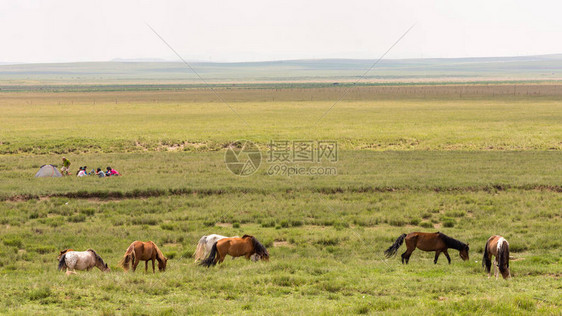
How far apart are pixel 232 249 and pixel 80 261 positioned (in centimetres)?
337

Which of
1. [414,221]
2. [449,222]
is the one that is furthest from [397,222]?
[449,222]

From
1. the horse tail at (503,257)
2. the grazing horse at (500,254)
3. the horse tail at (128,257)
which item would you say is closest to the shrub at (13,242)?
Answer: the horse tail at (128,257)

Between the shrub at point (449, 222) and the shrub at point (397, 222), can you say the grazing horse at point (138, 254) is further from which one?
the shrub at point (449, 222)

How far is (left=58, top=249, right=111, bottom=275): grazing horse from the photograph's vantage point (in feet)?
38.5

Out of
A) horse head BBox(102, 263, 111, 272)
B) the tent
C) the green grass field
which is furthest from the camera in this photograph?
the tent

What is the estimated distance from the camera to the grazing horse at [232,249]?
12.3m

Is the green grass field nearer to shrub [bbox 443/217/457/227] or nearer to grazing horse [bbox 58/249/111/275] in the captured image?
shrub [bbox 443/217/457/227]

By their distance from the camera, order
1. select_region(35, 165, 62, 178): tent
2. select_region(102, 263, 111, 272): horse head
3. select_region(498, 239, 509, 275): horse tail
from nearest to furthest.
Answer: select_region(498, 239, 509, 275): horse tail < select_region(102, 263, 111, 272): horse head < select_region(35, 165, 62, 178): tent

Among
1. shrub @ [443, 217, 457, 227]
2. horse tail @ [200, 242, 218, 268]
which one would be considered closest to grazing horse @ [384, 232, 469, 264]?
horse tail @ [200, 242, 218, 268]

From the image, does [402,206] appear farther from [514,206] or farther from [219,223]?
[219,223]

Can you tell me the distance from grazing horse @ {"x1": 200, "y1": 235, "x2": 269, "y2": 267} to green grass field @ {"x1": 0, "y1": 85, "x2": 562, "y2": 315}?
0.44 m

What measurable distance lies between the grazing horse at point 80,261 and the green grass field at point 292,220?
33 cm

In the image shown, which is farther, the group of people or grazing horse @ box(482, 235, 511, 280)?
the group of people

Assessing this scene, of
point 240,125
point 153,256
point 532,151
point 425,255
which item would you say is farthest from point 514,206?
point 240,125
